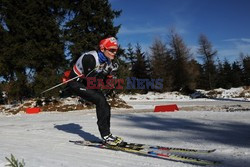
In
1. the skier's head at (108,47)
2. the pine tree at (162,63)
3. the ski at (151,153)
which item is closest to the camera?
the ski at (151,153)

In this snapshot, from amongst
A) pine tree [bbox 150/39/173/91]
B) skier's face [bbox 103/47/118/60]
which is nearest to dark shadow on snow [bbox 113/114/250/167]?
skier's face [bbox 103/47/118/60]

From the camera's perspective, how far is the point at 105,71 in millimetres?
6156

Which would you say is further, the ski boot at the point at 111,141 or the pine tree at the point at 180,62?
the pine tree at the point at 180,62

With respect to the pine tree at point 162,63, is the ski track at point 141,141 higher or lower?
lower

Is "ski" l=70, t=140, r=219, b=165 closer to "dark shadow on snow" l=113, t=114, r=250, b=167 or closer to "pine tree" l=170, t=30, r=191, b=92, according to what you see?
"dark shadow on snow" l=113, t=114, r=250, b=167

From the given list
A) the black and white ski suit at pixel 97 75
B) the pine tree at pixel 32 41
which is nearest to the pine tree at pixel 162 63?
the pine tree at pixel 32 41

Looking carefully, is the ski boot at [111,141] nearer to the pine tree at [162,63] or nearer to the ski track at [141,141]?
the ski track at [141,141]

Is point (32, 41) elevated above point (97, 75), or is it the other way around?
point (32, 41)

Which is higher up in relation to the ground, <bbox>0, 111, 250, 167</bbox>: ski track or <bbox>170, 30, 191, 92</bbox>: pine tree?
<bbox>170, 30, 191, 92</bbox>: pine tree

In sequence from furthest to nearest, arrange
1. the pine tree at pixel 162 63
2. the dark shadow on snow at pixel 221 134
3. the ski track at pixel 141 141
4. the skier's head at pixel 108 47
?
the pine tree at pixel 162 63, the skier's head at pixel 108 47, the dark shadow on snow at pixel 221 134, the ski track at pixel 141 141

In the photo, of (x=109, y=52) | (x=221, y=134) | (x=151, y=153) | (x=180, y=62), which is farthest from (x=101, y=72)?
(x=180, y=62)

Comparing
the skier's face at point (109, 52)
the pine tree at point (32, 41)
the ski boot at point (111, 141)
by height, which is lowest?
the ski boot at point (111, 141)

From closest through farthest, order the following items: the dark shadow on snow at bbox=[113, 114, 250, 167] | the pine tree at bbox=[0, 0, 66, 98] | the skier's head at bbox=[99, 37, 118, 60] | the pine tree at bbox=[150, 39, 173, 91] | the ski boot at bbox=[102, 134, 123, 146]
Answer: the dark shadow on snow at bbox=[113, 114, 250, 167] → the ski boot at bbox=[102, 134, 123, 146] → the skier's head at bbox=[99, 37, 118, 60] → the pine tree at bbox=[0, 0, 66, 98] → the pine tree at bbox=[150, 39, 173, 91]

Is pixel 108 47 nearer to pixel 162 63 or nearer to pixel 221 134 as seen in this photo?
pixel 221 134
